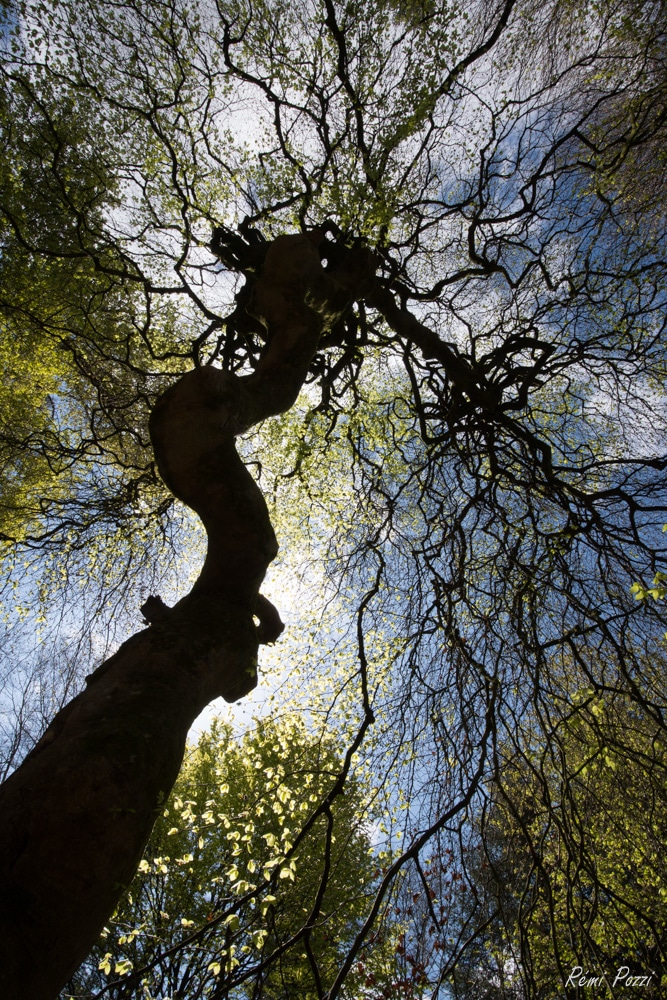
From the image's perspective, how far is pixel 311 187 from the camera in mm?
6992

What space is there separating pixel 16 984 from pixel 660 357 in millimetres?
7112

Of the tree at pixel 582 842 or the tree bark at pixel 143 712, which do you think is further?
the tree at pixel 582 842

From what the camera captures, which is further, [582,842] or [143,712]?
[582,842]

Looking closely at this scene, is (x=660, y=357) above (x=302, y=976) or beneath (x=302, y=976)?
above

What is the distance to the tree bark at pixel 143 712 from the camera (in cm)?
166

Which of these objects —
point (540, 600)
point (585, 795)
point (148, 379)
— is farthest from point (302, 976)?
point (148, 379)

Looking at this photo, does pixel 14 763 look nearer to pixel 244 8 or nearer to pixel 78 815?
pixel 78 815

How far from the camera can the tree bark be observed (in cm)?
166

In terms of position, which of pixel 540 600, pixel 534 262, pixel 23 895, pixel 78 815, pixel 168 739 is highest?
Answer: pixel 534 262

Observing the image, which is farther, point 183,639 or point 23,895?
point 183,639

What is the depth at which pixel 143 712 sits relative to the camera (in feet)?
7.50

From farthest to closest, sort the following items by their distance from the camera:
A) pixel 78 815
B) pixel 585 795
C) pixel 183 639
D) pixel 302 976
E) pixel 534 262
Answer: pixel 302 976 → pixel 534 262 → pixel 585 795 → pixel 183 639 → pixel 78 815

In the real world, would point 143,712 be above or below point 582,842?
below

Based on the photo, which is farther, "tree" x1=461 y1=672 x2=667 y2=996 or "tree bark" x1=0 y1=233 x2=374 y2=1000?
"tree" x1=461 y1=672 x2=667 y2=996
